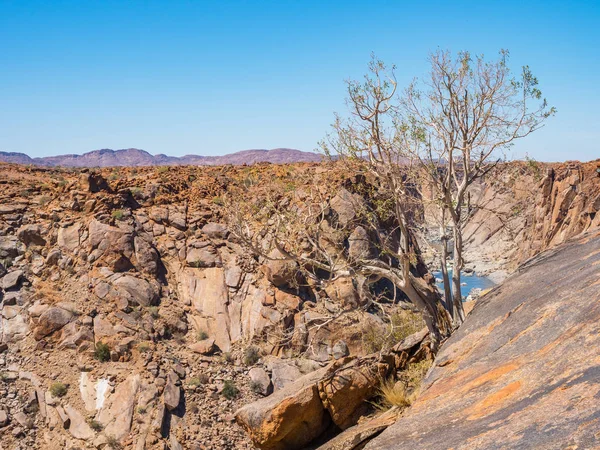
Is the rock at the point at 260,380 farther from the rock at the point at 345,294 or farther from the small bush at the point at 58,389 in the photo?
the small bush at the point at 58,389

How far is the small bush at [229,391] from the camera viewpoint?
19.5 m

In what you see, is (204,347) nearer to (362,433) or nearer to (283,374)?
(283,374)

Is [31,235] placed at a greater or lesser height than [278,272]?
greater

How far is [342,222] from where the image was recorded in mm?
26141

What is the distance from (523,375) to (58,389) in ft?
61.0

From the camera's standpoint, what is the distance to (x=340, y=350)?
21.8 meters

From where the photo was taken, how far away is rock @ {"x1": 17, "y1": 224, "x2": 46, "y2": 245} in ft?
80.9

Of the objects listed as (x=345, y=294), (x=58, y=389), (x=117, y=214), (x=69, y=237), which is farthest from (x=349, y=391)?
(x=69, y=237)

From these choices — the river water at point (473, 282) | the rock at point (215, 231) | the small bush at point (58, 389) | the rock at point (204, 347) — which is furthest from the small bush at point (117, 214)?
the river water at point (473, 282)

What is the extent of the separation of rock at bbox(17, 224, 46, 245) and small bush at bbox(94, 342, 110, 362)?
8.09m

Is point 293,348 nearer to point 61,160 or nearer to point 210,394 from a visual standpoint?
point 210,394

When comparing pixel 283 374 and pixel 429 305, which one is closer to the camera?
pixel 429 305

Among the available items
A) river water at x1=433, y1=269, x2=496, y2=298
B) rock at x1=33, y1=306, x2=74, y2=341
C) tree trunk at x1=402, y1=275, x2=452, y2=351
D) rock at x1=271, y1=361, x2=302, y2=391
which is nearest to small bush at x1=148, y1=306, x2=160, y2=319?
rock at x1=33, y1=306, x2=74, y2=341

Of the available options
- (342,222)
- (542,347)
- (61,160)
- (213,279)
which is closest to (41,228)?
(213,279)
